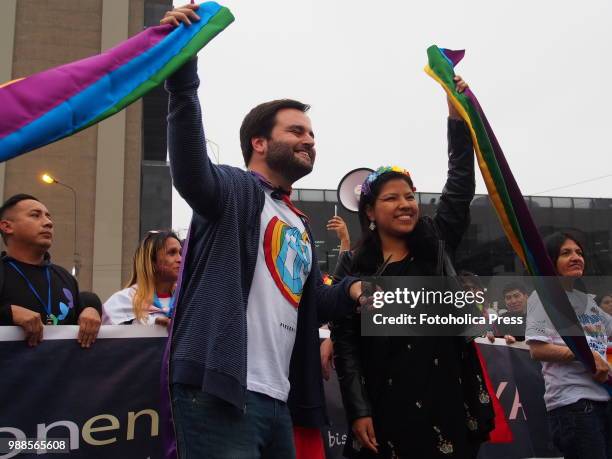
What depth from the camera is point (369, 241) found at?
291 centimetres

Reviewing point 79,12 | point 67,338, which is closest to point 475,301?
point 67,338

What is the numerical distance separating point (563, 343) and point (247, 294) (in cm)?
220

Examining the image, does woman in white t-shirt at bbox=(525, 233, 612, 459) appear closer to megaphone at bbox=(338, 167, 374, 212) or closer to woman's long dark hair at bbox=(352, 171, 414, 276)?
woman's long dark hair at bbox=(352, 171, 414, 276)

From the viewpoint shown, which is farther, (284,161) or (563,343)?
(563,343)

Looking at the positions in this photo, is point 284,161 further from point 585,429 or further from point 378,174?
point 585,429

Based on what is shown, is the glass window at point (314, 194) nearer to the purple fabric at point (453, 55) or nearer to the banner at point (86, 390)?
the banner at point (86, 390)

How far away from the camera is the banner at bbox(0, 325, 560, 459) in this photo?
3.12 m

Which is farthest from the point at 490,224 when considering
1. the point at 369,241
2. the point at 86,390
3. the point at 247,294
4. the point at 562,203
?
the point at 247,294

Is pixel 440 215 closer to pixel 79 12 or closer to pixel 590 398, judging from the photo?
pixel 590 398

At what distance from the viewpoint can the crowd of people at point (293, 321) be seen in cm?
196

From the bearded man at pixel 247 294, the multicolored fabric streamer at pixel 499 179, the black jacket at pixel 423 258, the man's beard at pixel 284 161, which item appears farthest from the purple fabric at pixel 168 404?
the multicolored fabric streamer at pixel 499 179

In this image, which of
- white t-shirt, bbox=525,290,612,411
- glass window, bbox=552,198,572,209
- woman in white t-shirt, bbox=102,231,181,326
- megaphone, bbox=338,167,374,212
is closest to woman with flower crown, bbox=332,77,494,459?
white t-shirt, bbox=525,290,612,411

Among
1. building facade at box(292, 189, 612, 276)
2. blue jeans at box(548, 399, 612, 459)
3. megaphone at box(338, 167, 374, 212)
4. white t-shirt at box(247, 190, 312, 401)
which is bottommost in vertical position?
blue jeans at box(548, 399, 612, 459)

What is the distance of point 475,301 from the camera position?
280 centimetres
